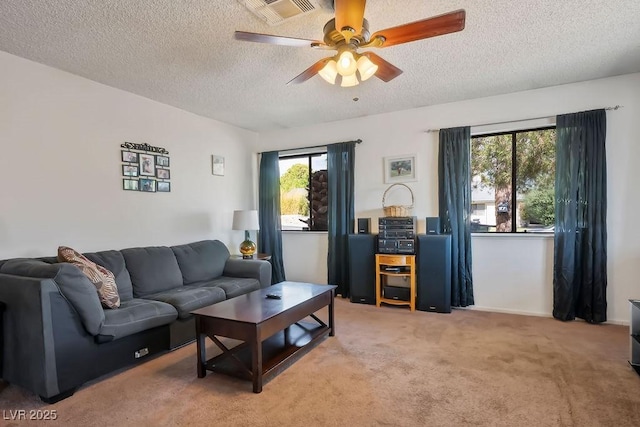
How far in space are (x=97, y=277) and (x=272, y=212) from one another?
2.85 metres

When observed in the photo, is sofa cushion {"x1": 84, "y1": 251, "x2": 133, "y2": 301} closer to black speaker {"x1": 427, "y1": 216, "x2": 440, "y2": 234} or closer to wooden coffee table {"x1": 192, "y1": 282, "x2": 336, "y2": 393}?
wooden coffee table {"x1": 192, "y1": 282, "x2": 336, "y2": 393}

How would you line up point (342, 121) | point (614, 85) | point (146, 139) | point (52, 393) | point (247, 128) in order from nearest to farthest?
point (52, 393)
point (614, 85)
point (146, 139)
point (342, 121)
point (247, 128)

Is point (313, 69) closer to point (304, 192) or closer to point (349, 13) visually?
point (349, 13)

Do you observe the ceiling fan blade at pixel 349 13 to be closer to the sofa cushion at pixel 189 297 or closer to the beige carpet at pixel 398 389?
the beige carpet at pixel 398 389

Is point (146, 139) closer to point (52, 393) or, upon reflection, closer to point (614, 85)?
point (52, 393)

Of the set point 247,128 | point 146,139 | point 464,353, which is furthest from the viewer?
point 247,128

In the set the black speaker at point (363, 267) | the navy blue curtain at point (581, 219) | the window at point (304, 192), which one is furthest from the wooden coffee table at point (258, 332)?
the navy blue curtain at point (581, 219)

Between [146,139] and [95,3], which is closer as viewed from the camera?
[95,3]

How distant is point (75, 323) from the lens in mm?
2205

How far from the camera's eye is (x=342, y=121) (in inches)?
188

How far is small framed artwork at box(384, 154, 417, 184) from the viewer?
14.2ft

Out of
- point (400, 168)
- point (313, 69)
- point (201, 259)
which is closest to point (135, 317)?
point (201, 259)

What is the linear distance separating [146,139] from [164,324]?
2.10m

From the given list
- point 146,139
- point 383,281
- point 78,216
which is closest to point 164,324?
point 78,216
